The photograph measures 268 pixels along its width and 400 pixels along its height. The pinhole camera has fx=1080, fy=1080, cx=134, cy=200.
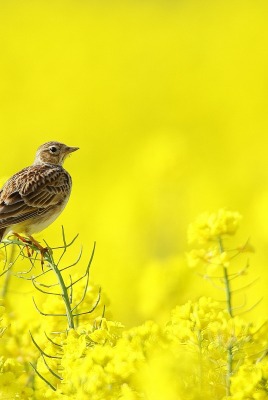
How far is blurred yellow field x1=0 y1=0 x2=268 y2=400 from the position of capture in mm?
7566

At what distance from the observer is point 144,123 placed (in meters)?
20.8

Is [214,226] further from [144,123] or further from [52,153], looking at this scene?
[144,123]

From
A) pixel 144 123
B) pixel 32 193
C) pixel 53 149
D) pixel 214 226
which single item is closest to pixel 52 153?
pixel 53 149

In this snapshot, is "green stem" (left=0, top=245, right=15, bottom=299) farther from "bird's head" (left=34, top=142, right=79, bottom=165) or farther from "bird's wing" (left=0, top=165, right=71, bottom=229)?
"bird's head" (left=34, top=142, right=79, bottom=165)

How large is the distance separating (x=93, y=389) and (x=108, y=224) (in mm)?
9335

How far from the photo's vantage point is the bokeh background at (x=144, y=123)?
31.1ft

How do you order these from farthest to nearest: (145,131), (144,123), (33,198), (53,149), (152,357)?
1. (144,123)
2. (145,131)
3. (53,149)
4. (33,198)
5. (152,357)

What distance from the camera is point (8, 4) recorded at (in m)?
34.3

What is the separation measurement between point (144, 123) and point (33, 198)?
1532cm

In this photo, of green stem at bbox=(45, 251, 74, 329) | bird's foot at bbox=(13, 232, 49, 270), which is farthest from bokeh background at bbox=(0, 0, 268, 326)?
green stem at bbox=(45, 251, 74, 329)

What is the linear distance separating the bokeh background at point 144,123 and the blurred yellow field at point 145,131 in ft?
0.10

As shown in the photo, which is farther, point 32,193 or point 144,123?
point 144,123

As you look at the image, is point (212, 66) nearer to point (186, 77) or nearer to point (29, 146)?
point (186, 77)

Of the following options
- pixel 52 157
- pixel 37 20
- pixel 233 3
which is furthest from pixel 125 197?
pixel 233 3
